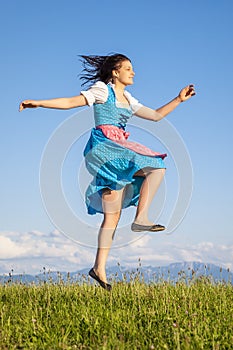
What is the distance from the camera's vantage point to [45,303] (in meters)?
6.40

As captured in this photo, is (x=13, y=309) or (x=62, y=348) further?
(x=13, y=309)

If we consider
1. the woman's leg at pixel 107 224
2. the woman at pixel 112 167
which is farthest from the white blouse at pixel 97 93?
the woman's leg at pixel 107 224

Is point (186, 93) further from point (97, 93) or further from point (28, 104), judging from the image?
point (28, 104)

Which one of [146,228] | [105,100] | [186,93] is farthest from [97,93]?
[146,228]

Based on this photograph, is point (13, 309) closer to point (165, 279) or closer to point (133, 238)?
point (133, 238)

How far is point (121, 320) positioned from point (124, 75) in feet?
9.78

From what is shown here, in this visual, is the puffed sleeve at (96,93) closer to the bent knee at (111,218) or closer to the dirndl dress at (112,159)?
the dirndl dress at (112,159)

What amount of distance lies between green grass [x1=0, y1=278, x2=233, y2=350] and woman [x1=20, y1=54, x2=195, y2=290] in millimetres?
539

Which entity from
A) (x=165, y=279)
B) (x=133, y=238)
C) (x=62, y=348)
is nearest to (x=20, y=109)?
(x=133, y=238)

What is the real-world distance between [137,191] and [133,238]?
572 millimetres

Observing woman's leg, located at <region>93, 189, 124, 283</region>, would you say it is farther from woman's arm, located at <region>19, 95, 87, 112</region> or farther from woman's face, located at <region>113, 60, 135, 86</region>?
woman's face, located at <region>113, 60, 135, 86</region>

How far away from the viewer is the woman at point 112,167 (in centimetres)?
641

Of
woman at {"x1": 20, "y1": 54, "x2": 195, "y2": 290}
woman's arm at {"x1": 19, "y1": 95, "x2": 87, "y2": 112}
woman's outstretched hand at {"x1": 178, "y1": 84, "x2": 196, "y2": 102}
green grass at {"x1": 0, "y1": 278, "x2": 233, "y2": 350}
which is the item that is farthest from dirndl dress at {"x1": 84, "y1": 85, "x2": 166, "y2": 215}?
green grass at {"x1": 0, "y1": 278, "x2": 233, "y2": 350}

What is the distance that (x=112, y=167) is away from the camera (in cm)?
644
